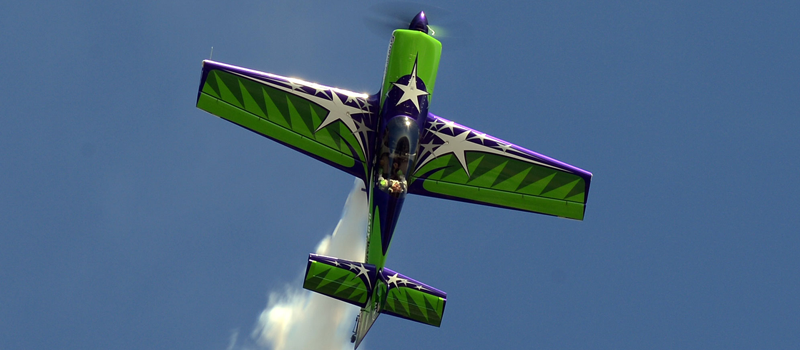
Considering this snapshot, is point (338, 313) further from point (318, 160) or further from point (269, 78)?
point (269, 78)

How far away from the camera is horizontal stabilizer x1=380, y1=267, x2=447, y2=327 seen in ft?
96.4

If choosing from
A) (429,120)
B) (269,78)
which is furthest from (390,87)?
(269,78)

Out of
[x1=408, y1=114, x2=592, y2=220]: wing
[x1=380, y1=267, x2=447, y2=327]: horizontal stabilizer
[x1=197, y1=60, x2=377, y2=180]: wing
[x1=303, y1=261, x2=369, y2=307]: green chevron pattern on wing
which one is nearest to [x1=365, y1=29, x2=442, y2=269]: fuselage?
[x1=197, y1=60, x2=377, y2=180]: wing

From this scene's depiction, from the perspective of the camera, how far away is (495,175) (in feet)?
107

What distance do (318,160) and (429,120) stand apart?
397cm

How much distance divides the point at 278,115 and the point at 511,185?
27.3 feet

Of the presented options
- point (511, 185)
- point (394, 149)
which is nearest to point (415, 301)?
point (394, 149)

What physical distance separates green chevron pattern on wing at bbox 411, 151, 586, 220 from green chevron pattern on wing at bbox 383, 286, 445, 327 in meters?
4.27

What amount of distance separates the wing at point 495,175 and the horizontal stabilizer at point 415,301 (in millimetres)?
3839

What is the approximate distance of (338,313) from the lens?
34094 mm

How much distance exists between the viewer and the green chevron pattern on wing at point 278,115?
30.9 metres

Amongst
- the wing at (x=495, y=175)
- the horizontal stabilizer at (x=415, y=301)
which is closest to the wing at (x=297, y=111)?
the wing at (x=495, y=175)

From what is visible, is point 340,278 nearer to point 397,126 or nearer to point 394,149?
point 394,149

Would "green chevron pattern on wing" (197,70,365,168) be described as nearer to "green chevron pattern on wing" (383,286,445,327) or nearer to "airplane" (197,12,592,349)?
"airplane" (197,12,592,349)
